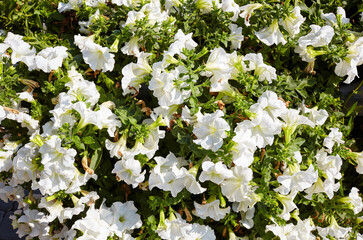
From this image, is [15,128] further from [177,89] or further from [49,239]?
[177,89]

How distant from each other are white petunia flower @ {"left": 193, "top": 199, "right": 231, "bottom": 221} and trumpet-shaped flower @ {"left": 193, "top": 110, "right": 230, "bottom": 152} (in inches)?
13.5

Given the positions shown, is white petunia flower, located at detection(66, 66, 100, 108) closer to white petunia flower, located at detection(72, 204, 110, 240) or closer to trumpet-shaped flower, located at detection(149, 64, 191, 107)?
trumpet-shaped flower, located at detection(149, 64, 191, 107)

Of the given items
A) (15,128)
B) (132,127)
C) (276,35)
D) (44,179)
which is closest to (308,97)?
(276,35)

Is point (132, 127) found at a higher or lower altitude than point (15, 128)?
higher

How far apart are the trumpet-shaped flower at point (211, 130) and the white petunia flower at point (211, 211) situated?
1.12ft

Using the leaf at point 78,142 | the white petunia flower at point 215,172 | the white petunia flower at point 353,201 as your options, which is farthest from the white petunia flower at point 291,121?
the leaf at point 78,142

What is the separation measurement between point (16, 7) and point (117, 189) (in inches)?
49.8

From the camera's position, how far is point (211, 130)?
1.68m

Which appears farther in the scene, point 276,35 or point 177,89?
point 276,35

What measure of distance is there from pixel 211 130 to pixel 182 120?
21 cm

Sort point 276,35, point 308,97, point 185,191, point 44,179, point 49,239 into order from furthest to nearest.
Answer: point 49,239 < point 308,97 < point 276,35 < point 185,191 < point 44,179

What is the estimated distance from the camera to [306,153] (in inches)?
79.0

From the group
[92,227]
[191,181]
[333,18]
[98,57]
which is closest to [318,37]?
[333,18]

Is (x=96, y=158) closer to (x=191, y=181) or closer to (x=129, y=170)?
(x=129, y=170)
